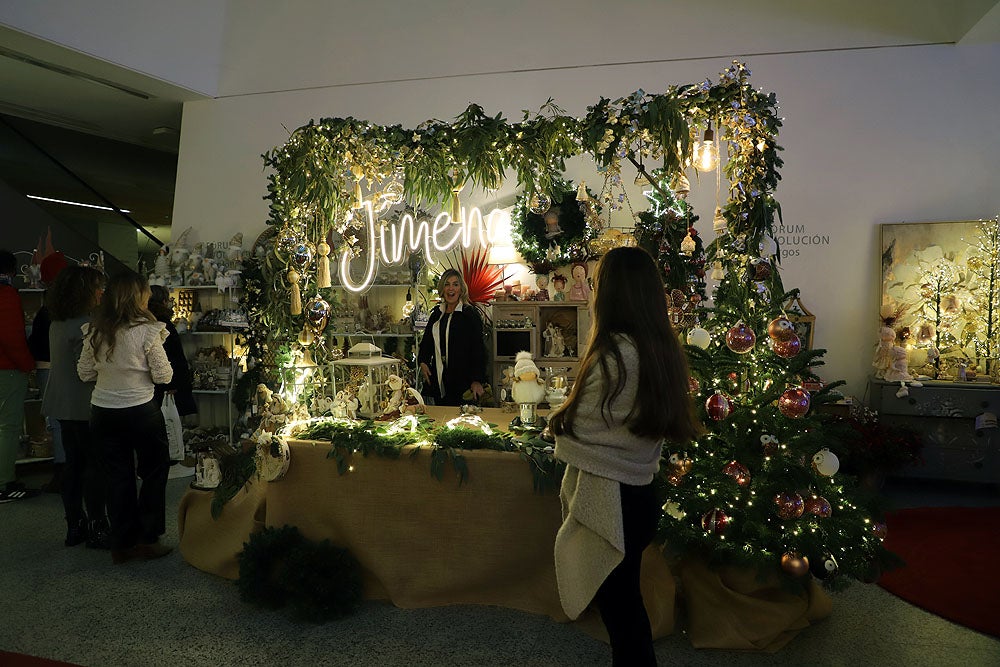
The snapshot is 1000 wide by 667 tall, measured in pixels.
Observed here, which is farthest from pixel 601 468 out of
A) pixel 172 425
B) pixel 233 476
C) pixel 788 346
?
pixel 172 425

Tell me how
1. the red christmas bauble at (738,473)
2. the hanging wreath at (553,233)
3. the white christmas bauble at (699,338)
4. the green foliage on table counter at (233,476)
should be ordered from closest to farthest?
the red christmas bauble at (738,473)
the white christmas bauble at (699,338)
the green foliage on table counter at (233,476)
the hanging wreath at (553,233)

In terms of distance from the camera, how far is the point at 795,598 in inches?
122

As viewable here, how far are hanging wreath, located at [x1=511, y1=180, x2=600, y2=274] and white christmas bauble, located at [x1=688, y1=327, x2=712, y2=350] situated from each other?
269cm

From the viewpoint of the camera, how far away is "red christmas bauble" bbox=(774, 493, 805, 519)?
9.72ft

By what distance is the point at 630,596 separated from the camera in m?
2.32

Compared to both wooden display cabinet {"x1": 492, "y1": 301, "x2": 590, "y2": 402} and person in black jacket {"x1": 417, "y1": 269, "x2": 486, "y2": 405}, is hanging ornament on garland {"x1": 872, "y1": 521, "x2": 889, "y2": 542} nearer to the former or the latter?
person in black jacket {"x1": 417, "y1": 269, "x2": 486, "y2": 405}

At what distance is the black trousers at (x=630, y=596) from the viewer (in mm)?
2271

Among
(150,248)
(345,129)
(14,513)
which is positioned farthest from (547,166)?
(150,248)

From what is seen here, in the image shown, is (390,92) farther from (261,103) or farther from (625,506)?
(625,506)

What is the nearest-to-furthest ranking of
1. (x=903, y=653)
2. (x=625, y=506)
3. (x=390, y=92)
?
(x=625, y=506) < (x=903, y=653) < (x=390, y=92)

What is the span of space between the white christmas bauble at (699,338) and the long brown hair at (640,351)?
3.18ft

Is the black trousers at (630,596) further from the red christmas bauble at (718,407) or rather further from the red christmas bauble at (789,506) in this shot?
the red christmas bauble at (789,506)

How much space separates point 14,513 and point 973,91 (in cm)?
862

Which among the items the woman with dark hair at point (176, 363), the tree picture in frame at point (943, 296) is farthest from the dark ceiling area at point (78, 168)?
the tree picture in frame at point (943, 296)
